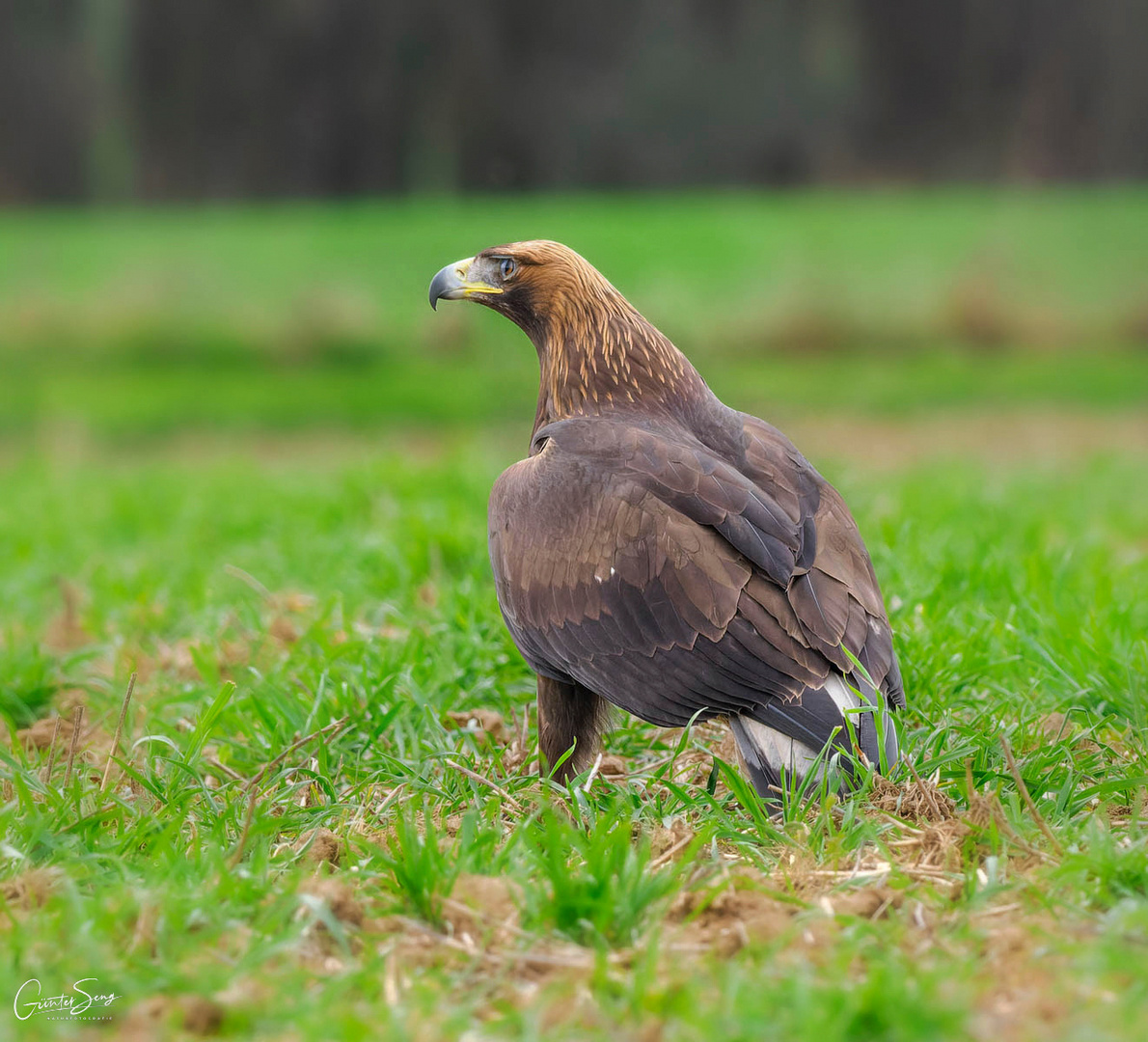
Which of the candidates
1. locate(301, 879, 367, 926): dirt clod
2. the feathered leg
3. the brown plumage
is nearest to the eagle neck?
the brown plumage

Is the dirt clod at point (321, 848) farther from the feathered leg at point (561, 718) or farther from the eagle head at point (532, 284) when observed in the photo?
the eagle head at point (532, 284)

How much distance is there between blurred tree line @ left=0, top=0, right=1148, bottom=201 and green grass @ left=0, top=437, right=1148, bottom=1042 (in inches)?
710

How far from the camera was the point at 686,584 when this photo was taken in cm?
292

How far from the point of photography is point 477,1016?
212 centimetres

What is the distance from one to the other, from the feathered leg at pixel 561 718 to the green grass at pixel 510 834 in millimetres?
132

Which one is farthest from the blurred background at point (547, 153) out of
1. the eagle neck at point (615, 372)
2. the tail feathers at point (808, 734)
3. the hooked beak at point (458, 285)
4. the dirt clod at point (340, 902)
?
the dirt clod at point (340, 902)

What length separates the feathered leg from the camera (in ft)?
10.7

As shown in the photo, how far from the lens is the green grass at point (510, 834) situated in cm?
208

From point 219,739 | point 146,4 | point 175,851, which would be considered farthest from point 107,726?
point 146,4

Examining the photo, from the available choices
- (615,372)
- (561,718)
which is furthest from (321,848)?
(615,372)

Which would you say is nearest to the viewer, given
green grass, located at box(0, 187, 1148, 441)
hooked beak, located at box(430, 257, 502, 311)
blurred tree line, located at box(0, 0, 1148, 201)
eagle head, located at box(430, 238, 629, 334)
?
eagle head, located at box(430, 238, 629, 334)

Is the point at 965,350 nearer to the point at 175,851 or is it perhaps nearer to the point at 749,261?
the point at 749,261

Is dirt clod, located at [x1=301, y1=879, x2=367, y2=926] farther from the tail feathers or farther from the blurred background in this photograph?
the blurred background

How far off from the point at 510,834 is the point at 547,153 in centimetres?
2061
